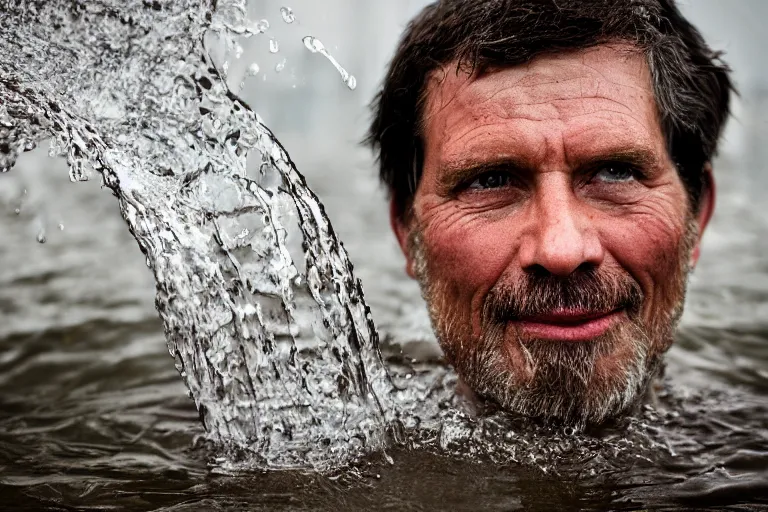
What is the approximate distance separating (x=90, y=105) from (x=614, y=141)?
73.1 inches

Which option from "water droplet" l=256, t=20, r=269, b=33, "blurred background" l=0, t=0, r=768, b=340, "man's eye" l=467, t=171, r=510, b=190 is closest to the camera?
"water droplet" l=256, t=20, r=269, b=33

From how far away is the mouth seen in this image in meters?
3.08

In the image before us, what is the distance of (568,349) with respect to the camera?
3.11m

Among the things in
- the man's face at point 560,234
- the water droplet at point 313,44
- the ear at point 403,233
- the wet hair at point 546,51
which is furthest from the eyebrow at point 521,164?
the water droplet at point 313,44

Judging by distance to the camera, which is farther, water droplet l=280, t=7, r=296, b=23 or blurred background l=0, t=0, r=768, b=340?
blurred background l=0, t=0, r=768, b=340

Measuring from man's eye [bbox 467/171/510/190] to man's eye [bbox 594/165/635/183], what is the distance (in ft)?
1.06

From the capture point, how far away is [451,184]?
3.46 meters

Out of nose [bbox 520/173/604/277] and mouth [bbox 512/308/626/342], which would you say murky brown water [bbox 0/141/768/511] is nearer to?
mouth [bbox 512/308/626/342]

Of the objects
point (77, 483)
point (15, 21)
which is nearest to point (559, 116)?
point (15, 21)

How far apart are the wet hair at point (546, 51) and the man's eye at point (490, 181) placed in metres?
0.40

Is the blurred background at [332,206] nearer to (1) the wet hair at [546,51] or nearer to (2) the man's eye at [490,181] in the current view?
(1) the wet hair at [546,51]

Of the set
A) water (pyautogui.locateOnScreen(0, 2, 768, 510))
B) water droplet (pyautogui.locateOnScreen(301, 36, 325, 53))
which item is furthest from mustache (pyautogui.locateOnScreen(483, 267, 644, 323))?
water droplet (pyautogui.locateOnScreen(301, 36, 325, 53))

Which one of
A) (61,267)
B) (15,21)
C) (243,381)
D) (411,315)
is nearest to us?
(15,21)

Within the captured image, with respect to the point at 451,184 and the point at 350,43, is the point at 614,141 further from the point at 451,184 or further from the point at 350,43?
the point at 350,43
